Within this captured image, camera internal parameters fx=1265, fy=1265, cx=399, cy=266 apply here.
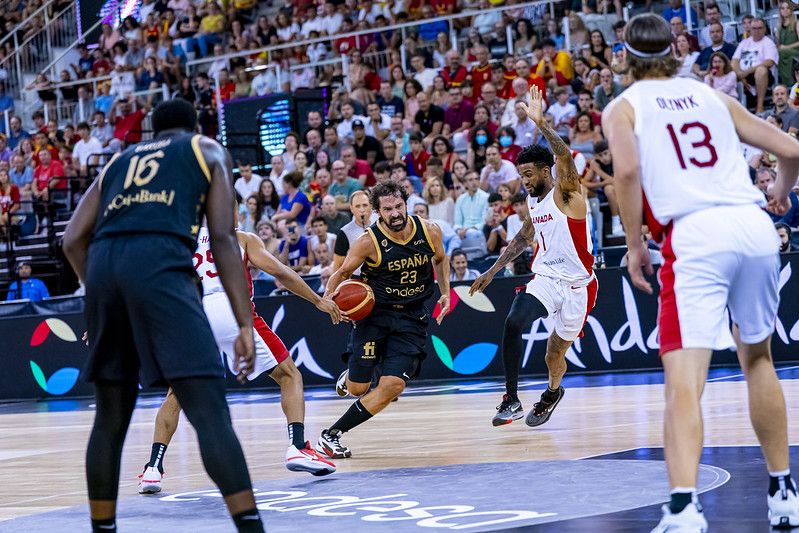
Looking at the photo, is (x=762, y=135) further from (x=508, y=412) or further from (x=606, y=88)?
(x=606, y=88)

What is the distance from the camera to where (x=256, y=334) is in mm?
8320

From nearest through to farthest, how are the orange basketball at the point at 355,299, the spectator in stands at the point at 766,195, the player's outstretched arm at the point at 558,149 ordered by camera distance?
the player's outstretched arm at the point at 558,149, the orange basketball at the point at 355,299, the spectator in stands at the point at 766,195

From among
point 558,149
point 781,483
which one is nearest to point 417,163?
point 558,149

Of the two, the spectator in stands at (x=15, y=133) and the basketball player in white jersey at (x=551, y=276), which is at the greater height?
the spectator in stands at (x=15, y=133)

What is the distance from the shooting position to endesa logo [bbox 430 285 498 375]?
1552cm

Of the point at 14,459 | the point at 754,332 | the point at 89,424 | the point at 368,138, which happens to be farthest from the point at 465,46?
the point at 754,332

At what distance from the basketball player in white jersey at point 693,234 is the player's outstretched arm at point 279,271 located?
3.19 meters

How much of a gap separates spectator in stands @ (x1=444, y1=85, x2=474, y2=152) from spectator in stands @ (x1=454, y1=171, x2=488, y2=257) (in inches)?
70.0

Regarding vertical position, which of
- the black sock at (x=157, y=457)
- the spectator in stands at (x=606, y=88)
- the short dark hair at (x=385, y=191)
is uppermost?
the spectator in stands at (x=606, y=88)

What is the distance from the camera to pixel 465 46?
68.0ft

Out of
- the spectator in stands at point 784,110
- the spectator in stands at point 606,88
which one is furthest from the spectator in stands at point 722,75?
the spectator in stands at point 606,88

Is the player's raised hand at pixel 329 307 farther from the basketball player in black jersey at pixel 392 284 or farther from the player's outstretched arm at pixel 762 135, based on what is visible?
the player's outstretched arm at pixel 762 135

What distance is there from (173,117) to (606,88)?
41.4ft

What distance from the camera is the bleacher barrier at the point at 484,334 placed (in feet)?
48.0
